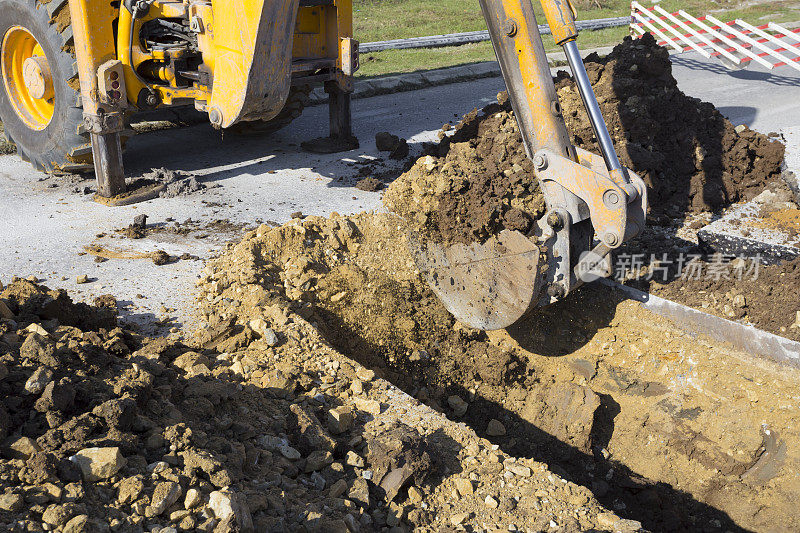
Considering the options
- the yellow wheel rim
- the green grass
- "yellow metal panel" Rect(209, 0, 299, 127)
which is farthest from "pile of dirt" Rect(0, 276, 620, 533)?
the green grass

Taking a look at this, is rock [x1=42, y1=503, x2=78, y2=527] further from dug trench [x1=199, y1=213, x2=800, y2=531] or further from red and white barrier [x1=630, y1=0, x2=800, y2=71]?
red and white barrier [x1=630, y1=0, x2=800, y2=71]

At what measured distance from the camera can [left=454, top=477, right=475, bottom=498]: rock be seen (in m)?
3.10

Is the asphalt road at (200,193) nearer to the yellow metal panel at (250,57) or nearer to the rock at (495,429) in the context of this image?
the yellow metal panel at (250,57)

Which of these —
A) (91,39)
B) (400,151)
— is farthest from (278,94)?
(400,151)

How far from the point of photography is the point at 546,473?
10.7ft

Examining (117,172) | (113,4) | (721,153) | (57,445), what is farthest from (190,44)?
(721,153)

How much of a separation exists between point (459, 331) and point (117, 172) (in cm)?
358

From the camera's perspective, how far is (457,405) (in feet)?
15.0

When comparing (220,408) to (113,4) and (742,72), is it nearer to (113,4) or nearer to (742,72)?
(113,4)

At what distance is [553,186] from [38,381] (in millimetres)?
2745

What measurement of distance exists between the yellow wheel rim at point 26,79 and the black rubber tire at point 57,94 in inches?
3.9

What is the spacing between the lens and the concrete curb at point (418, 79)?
10375mm

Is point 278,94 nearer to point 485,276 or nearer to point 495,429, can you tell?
point 485,276

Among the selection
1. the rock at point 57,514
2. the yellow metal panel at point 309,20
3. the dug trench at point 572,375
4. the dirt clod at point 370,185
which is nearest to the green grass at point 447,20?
the yellow metal panel at point 309,20
